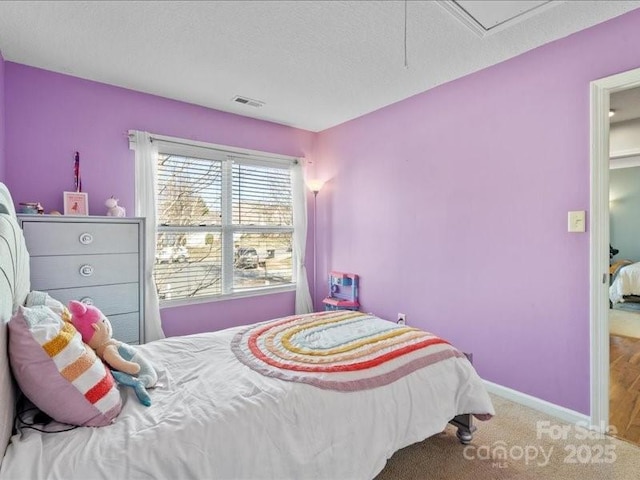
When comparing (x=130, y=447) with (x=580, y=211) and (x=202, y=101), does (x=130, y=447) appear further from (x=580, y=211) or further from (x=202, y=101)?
(x=202, y=101)

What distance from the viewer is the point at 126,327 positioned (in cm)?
247

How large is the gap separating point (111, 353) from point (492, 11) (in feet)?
8.14

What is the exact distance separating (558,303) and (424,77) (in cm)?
195

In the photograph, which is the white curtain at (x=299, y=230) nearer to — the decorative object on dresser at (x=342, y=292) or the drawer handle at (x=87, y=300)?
the decorative object on dresser at (x=342, y=292)

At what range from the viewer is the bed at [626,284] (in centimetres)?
467

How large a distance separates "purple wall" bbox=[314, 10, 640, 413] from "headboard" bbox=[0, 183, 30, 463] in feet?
8.94

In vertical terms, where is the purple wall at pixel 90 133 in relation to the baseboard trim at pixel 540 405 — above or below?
above

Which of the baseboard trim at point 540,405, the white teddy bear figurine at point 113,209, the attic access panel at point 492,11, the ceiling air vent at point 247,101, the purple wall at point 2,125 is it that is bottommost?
the baseboard trim at point 540,405

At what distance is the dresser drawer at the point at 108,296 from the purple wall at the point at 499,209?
2193mm

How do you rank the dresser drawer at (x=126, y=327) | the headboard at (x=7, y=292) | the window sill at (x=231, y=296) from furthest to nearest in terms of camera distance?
the window sill at (x=231, y=296) < the dresser drawer at (x=126, y=327) < the headboard at (x=7, y=292)

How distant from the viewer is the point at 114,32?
6.87 feet

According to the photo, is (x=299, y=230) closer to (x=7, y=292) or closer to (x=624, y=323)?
(x=7, y=292)

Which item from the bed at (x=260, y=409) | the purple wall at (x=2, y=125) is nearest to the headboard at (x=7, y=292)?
the bed at (x=260, y=409)

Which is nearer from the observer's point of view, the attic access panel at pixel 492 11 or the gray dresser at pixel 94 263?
the attic access panel at pixel 492 11
